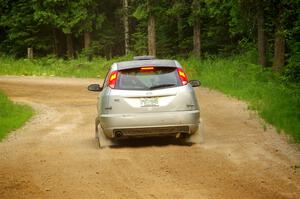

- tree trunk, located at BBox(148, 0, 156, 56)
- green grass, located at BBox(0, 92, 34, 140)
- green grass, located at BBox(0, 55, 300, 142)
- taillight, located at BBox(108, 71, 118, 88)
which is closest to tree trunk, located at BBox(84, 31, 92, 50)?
green grass, located at BBox(0, 55, 300, 142)

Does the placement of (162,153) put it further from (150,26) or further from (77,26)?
(77,26)

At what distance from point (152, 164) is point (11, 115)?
9.07m

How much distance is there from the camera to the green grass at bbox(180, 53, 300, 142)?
15.0 meters

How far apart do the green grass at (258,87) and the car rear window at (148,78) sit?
8.90ft

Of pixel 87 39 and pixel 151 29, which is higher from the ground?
pixel 151 29

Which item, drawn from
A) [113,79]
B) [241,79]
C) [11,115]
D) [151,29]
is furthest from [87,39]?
[113,79]

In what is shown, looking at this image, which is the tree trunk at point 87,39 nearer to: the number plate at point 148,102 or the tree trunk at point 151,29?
the tree trunk at point 151,29

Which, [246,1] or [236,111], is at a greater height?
[246,1]

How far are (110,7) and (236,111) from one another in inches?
1409

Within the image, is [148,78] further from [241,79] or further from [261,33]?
[261,33]

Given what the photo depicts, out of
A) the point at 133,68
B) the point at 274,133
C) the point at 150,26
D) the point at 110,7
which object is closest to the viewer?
the point at 133,68

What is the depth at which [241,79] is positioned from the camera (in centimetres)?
2527

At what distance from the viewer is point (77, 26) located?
156 ft

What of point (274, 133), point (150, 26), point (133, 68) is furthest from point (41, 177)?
point (150, 26)
